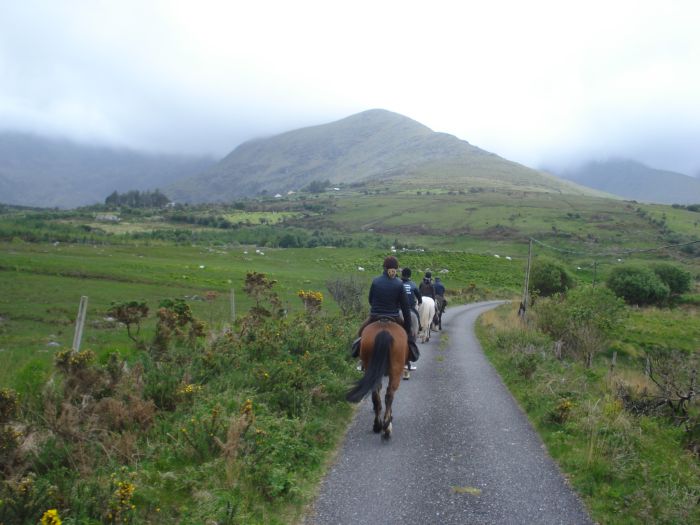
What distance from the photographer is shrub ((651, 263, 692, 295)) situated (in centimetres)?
6844

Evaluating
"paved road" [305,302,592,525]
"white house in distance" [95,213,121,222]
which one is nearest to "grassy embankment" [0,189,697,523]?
"paved road" [305,302,592,525]

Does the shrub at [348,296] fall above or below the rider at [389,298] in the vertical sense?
below

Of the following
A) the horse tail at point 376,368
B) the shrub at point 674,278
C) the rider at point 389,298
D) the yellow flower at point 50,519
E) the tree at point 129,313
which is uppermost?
the shrub at point 674,278

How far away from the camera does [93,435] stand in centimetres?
744

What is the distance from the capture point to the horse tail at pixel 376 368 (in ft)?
29.5

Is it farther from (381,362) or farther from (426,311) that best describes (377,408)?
(426,311)

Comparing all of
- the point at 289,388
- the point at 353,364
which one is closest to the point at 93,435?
the point at 289,388

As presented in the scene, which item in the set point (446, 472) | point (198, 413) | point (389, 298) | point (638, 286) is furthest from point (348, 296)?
point (638, 286)

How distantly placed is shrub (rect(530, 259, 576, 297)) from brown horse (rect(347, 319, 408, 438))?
57.2 meters

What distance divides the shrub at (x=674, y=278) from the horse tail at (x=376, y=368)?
70.8 m

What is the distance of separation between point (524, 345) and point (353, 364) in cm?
848

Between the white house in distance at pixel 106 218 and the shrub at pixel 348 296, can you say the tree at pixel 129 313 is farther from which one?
the white house in distance at pixel 106 218

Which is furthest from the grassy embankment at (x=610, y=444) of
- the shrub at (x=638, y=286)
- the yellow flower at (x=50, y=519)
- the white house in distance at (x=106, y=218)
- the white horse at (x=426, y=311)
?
the white house in distance at (x=106, y=218)

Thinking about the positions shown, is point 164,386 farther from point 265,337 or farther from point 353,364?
point 353,364
